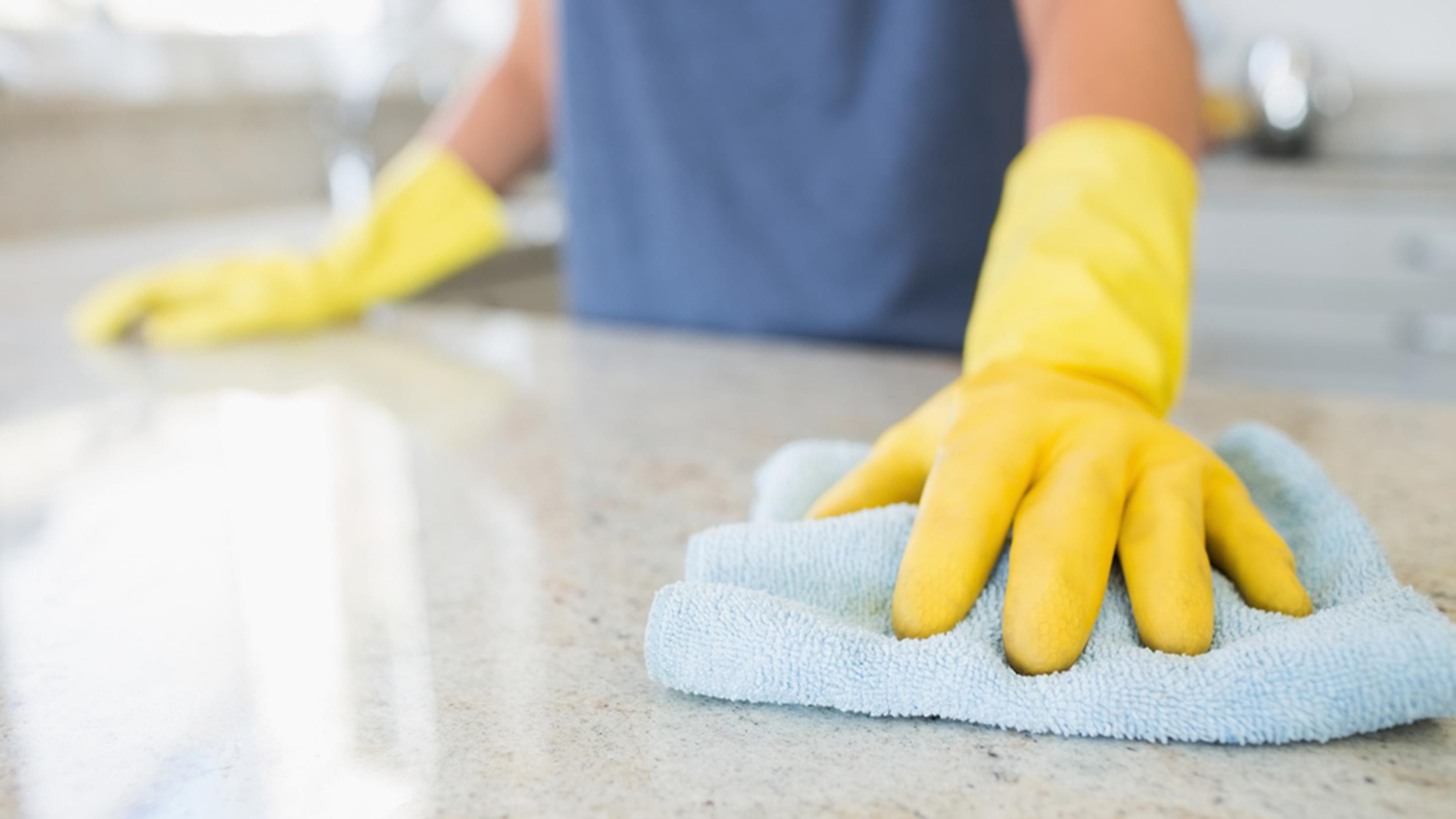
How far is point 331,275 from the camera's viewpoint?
4.09ft

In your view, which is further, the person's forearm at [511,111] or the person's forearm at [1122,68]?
the person's forearm at [511,111]

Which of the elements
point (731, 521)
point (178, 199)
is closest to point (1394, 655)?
point (731, 521)

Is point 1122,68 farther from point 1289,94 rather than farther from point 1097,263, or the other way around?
point 1289,94

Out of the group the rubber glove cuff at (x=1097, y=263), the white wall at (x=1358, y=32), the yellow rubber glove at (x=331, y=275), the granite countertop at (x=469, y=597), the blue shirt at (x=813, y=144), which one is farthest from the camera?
the white wall at (x=1358, y=32)

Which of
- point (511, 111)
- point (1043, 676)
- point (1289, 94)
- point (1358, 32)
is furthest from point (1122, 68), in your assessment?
point (1358, 32)

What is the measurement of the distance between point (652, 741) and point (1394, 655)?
0.25 metres

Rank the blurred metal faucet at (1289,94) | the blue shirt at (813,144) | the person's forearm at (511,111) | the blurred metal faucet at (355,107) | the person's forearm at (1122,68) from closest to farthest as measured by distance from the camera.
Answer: the person's forearm at (1122,68) → the blue shirt at (813,144) → the person's forearm at (511,111) → the blurred metal faucet at (355,107) → the blurred metal faucet at (1289,94)

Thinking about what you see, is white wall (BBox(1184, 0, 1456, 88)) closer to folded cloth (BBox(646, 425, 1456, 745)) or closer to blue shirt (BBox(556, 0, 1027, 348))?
blue shirt (BBox(556, 0, 1027, 348))

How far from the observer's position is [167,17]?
2.19m

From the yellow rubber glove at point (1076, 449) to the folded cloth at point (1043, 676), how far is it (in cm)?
2

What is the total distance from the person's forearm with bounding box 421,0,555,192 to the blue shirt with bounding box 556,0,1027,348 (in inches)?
6.6

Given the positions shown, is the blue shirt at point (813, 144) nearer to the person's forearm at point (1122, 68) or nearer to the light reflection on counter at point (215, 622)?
the person's forearm at point (1122, 68)

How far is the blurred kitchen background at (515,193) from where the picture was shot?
5.89 ft

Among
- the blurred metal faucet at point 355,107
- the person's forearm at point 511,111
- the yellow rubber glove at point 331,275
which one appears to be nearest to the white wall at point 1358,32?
the blurred metal faucet at point 355,107
